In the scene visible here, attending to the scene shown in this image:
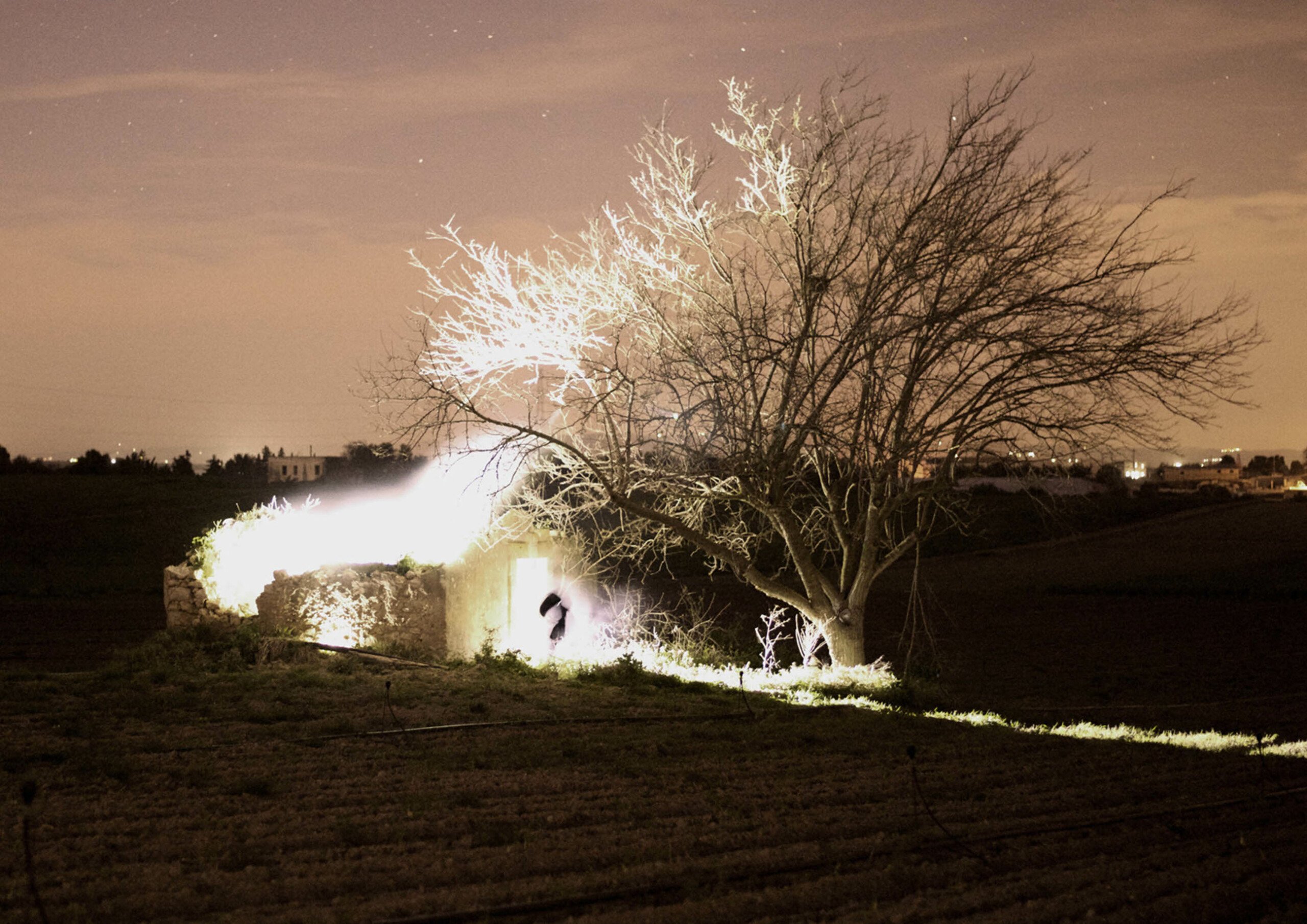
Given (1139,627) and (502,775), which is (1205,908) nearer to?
(502,775)

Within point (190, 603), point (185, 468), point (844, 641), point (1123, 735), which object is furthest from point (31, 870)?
point (185, 468)

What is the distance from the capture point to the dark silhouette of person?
1570cm

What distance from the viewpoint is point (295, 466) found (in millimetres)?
86375

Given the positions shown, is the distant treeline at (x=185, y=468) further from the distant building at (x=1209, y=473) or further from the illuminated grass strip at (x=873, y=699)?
the distant building at (x=1209, y=473)

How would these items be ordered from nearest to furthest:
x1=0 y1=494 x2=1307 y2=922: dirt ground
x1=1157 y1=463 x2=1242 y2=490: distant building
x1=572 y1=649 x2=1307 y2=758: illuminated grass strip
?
1. x1=0 y1=494 x2=1307 y2=922: dirt ground
2. x1=572 y1=649 x2=1307 y2=758: illuminated grass strip
3. x1=1157 y1=463 x2=1242 y2=490: distant building

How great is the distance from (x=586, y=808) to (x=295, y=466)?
8434 cm

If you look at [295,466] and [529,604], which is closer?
[529,604]

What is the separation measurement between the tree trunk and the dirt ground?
2381 mm

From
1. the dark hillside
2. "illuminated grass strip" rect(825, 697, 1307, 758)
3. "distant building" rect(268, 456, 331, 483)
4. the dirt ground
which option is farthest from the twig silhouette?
"distant building" rect(268, 456, 331, 483)

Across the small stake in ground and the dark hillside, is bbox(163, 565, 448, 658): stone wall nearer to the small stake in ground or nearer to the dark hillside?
the dark hillside

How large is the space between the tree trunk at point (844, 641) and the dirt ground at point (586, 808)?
2.38 metres

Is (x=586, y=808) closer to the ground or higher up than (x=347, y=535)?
closer to the ground

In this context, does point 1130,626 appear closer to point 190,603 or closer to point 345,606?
point 345,606

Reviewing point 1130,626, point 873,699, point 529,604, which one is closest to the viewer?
point 873,699
